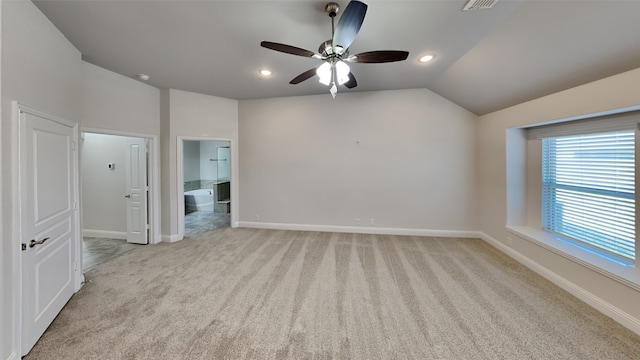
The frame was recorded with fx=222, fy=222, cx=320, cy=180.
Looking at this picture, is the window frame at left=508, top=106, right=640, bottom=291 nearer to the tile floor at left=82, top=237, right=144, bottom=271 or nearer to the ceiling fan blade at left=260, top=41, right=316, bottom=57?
the ceiling fan blade at left=260, top=41, right=316, bottom=57

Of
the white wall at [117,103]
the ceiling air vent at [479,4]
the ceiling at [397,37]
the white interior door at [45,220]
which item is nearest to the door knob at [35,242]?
the white interior door at [45,220]

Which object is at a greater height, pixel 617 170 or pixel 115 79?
pixel 115 79

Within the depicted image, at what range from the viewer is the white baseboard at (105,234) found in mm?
4199

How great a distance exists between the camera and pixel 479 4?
6.22ft

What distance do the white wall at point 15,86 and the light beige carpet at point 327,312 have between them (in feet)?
1.57

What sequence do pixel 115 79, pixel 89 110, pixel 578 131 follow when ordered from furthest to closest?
pixel 115 79
pixel 89 110
pixel 578 131

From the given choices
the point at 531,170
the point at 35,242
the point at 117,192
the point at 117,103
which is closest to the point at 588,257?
the point at 531,170

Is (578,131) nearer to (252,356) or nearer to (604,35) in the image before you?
(604,35)

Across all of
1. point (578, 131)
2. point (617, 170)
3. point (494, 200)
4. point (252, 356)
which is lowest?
point (252, 356)

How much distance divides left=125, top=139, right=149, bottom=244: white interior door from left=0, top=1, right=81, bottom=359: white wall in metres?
1.83

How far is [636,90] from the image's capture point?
1858 millimetres

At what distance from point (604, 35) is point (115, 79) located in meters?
5.52

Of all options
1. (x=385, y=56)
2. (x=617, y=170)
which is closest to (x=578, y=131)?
(x=617, y=170)

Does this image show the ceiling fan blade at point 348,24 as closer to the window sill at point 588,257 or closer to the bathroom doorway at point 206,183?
the window sill at point 588,257
